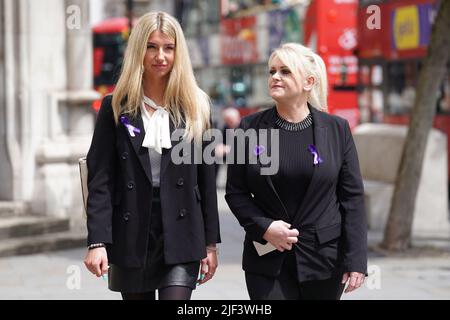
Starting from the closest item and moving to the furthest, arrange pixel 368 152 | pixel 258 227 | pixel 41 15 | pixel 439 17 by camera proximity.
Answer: pixel 258 227, pixel 439 17, pixel 41 15, pixel 368 152

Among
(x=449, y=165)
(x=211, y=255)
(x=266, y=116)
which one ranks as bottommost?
(x=449, y=165)

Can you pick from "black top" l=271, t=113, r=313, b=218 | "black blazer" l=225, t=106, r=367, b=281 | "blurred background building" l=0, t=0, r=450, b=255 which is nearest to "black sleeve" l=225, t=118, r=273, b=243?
"black blazer" l=225, t=106, r=367, b=281

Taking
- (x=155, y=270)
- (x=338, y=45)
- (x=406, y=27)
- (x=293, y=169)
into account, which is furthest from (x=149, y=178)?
(x=338, y=45)

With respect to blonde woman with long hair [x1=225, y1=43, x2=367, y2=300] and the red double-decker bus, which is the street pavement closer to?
blonde woman with long hair [x1=225, y1=43, x2=367, y2=300]

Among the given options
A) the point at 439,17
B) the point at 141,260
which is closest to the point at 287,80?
the point at 141,260

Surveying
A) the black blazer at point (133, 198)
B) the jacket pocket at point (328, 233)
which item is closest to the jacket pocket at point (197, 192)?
the black blazer at point (133, 198)

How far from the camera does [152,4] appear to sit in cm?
5625

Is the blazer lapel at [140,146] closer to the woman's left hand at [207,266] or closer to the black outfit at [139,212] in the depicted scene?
the black outfit at [139,212]

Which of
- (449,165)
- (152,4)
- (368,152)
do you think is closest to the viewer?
(368,152)

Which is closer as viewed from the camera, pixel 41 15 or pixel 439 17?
pixel 439 17

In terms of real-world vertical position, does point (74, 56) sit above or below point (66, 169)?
above

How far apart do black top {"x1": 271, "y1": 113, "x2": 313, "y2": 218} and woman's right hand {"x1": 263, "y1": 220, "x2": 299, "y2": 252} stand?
101mm

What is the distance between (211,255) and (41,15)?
8.21 metres

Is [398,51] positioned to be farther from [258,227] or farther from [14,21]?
[258,227]
